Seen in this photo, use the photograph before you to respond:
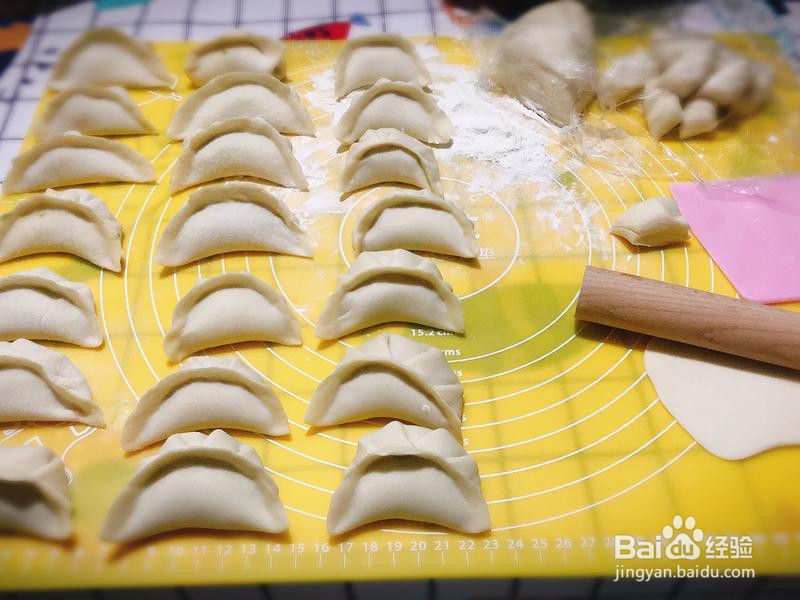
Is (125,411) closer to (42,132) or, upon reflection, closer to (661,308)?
(42,132)

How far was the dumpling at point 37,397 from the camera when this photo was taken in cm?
136

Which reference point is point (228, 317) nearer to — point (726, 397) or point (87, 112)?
point (87, 112)

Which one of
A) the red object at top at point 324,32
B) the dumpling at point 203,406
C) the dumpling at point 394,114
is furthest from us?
the red object at top at point 324,32

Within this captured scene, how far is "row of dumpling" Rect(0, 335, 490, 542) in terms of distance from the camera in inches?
48.2

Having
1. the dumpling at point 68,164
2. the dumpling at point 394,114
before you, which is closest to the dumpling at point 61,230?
the dumpling at point 68,164

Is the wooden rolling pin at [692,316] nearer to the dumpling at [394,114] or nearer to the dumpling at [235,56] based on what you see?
the dumpling at [394,114]

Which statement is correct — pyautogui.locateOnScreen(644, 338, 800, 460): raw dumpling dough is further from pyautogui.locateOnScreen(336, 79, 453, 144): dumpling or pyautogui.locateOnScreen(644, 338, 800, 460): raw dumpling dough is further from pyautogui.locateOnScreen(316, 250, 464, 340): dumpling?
pyautogui.locateOnScreen(336, 79, 453, 144): dumpling

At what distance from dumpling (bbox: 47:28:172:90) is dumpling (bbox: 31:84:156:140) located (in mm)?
145

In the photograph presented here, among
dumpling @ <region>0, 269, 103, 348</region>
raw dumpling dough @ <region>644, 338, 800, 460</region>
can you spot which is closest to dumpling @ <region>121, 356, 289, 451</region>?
dumpling @ <region>0, 269, 103, 348</region>

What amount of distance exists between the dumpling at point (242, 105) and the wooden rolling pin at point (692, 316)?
2.91ft

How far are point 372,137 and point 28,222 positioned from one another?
796 mm

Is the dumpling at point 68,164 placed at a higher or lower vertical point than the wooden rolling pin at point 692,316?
higher

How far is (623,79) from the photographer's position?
1971 millimetres

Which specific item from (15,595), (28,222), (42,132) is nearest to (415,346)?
(15,595)
